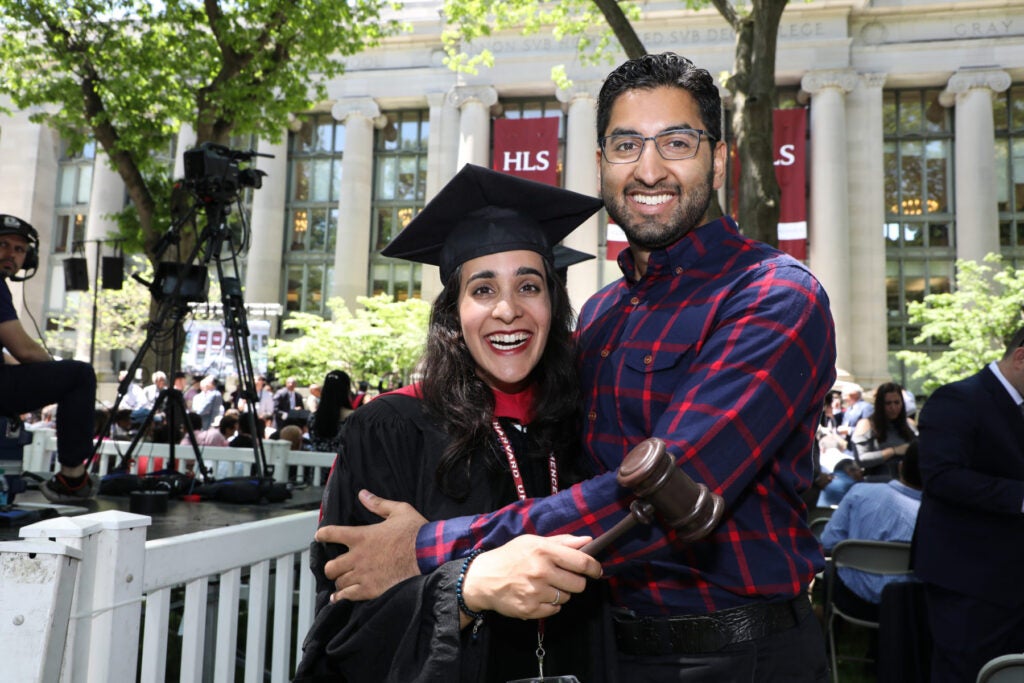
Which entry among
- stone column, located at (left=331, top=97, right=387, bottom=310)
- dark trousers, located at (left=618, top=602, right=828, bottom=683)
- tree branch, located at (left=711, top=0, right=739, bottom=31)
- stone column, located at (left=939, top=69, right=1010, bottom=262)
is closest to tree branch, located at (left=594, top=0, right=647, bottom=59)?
tree branch, located at (left=711, top=0, right=739, bottom=31)

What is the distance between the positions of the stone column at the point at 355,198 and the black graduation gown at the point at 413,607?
4074cm

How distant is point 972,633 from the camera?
13.7ft

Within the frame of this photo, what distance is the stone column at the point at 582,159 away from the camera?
123 ft

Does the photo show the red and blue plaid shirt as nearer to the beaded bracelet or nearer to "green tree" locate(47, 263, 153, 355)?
the beaded bracelet

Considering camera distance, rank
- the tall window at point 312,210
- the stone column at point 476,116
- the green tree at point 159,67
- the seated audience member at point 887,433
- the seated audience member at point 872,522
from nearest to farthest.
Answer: the seated audience member at point 872,522, the seated audience member at point 887,433, the green tree at point 159,67, the stone column at point 476,116, the tall window at point 312,210

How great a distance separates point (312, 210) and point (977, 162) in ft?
109

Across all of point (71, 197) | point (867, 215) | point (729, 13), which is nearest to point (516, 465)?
point (729, 13)

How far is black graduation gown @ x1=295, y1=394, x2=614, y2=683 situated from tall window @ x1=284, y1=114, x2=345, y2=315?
44.5 metres

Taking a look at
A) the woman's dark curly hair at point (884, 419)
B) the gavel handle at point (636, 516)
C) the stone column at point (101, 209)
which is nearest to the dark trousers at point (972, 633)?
the gavel handle at point (636, 516)

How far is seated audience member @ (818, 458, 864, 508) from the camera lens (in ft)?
27.9

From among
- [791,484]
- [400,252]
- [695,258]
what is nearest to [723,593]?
[791,484]

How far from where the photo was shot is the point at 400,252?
2.58 m

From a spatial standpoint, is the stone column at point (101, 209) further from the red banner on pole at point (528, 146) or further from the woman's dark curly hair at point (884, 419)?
the woman's dark curly hair at point (884, 419)

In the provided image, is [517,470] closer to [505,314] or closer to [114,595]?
A: [505,314]
